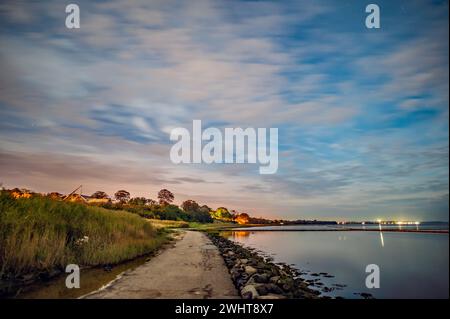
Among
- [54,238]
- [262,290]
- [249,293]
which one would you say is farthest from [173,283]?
[54,238]

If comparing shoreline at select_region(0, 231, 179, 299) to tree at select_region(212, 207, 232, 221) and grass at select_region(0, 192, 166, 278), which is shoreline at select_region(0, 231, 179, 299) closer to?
grass at select_region(0, 192, 166, 278)

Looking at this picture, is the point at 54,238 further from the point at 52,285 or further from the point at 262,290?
the point at 262,290

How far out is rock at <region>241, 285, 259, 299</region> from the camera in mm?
5733

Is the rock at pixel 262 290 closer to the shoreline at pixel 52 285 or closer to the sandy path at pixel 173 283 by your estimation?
the sandy path at pixel 173 283

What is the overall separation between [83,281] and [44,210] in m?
4.03

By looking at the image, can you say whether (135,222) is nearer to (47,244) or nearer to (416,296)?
(47,244)

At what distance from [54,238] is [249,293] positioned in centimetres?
680

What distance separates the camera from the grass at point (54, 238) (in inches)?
276

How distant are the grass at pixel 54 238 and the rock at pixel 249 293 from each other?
18.6ft

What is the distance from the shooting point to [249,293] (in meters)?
5.89

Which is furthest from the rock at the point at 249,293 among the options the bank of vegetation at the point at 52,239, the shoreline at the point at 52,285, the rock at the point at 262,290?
the bank of vegetation at the point at 52,239

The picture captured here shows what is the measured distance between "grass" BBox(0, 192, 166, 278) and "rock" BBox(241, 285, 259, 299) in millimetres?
5655
